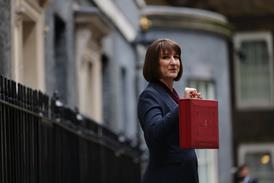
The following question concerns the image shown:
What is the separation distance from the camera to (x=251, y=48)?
3697 centimetres

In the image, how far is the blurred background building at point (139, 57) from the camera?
13656 mm

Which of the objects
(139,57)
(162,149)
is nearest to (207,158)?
(139,57)

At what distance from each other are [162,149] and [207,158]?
22364 millimetres

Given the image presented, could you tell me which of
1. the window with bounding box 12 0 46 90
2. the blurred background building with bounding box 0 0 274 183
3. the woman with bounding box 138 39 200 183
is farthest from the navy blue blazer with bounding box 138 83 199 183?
the window with bounding box 12 0 46 90

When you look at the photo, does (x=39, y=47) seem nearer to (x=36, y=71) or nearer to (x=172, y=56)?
(x=36, y=71)

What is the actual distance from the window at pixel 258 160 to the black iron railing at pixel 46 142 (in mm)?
19855

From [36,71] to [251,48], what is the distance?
946 inches

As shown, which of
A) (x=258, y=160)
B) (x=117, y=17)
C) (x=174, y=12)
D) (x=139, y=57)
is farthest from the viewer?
(x=258, y=160)

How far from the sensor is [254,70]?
1436 inches

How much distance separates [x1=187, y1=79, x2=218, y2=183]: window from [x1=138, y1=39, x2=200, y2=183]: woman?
21.3 meters

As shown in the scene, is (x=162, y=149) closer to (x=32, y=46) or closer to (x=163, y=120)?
(x=163, y=120)

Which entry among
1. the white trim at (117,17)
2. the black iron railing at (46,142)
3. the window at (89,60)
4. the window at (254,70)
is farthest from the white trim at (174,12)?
the black iron railing at (46,142)

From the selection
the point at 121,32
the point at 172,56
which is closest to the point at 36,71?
the point at 172,56

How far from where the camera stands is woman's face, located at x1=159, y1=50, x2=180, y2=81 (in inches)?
260
